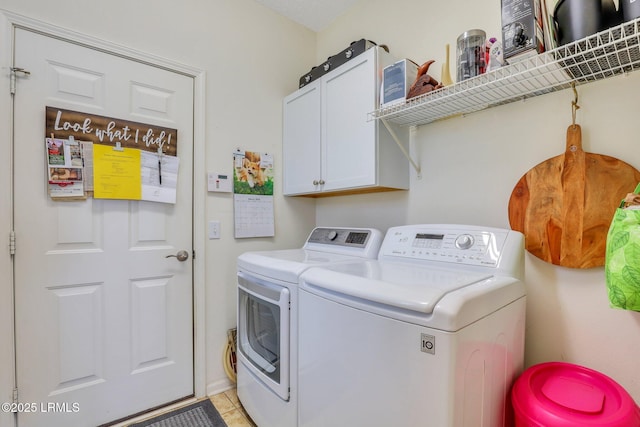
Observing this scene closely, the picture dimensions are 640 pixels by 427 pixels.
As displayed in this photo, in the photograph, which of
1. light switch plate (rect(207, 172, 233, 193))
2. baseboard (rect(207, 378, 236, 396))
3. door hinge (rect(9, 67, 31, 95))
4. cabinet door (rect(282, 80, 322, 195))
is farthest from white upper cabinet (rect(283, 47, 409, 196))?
door hinge (rect(9, 67, 31, 95))

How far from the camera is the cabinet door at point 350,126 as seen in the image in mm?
1632

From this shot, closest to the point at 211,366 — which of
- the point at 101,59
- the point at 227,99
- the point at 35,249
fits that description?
the point at 35,249

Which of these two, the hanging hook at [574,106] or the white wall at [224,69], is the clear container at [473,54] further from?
the white wall at [224,69]

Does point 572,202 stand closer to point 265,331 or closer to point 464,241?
point 464,241

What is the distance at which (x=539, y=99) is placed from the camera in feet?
4.32

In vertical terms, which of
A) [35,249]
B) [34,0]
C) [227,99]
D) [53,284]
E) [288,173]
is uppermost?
[34,0]

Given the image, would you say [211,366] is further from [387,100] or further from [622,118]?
[622,118]

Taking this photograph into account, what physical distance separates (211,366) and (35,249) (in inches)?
46.6

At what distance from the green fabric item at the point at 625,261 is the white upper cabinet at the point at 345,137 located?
0.95m

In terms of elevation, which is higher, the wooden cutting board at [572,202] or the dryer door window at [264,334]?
the wooden cutting board at [572,202]

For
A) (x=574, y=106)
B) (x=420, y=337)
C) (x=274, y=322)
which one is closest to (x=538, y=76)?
(x=574, y=106)

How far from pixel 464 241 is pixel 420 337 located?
613mm

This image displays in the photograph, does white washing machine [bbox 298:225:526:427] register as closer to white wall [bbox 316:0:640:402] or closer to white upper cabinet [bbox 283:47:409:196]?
white wall [bbox 316:0:640:402]

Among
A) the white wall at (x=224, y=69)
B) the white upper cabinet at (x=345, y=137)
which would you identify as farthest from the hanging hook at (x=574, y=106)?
the white wall at (x=224, y=69)
